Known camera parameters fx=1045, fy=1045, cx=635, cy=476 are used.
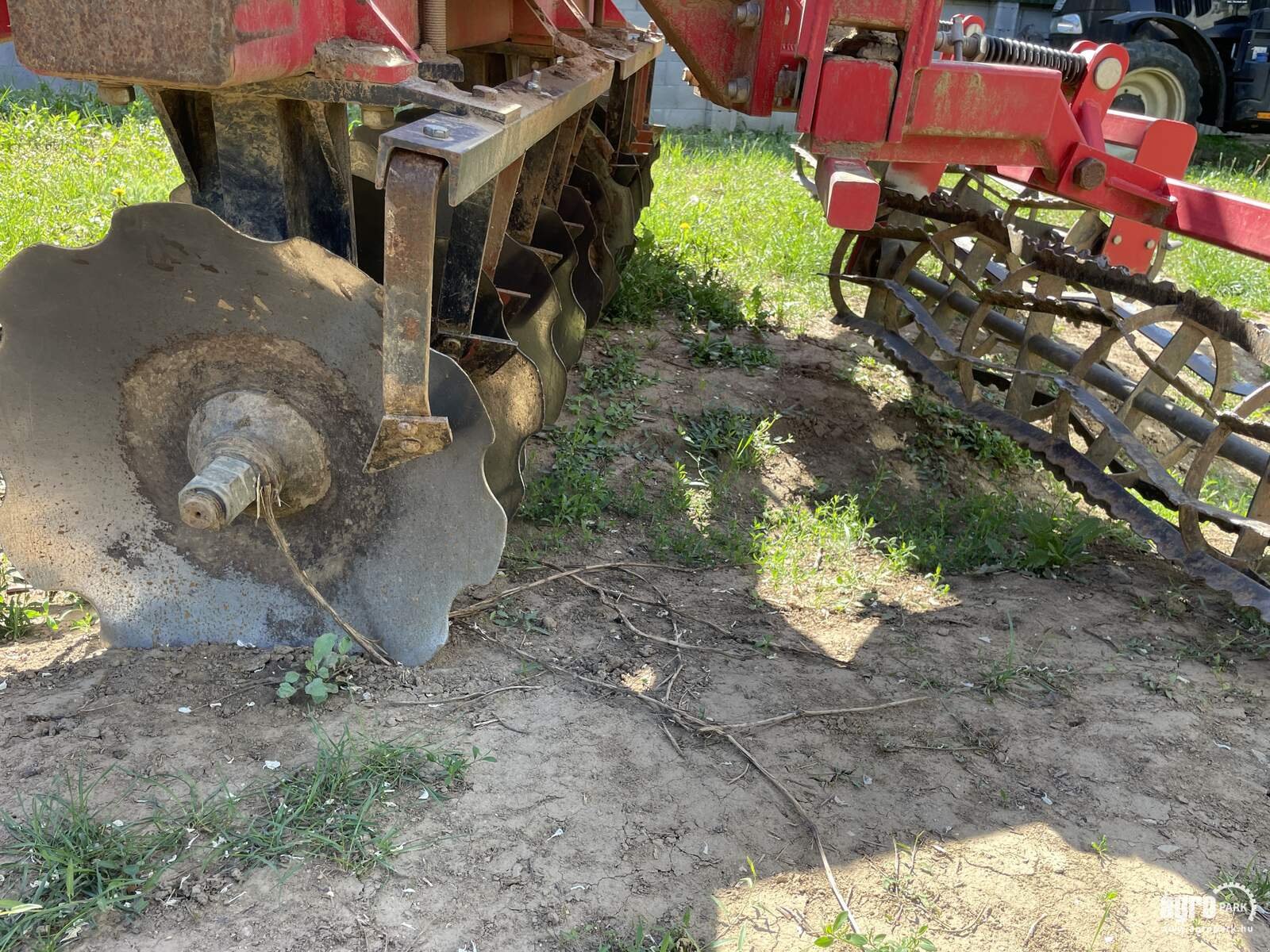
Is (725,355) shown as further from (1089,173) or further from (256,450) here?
(256,450)

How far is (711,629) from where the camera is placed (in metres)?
2.71

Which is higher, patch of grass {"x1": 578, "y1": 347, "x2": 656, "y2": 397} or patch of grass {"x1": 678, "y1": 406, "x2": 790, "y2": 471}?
patch of grass {"x1": 578, "y1": 347, "x2": 656, "y2": 397}

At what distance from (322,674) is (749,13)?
2183 mm

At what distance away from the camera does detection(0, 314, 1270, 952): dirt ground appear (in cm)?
177

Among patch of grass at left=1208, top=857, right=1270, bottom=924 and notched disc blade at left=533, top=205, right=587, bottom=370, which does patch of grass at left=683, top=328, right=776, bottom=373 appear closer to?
notched disc blade at left=533, top=205, right=587, bottom=370

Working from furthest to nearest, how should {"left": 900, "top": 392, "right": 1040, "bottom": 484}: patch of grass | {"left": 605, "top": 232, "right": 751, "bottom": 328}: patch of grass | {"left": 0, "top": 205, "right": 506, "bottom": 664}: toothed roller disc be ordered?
{"left": 605, "top": 232, "right": 751, "bottom": 328}: patch of grass → {"left": 900, "top": 392, "right": 1040, "bottom": 484}: patch of grass → {"left": 0, "top": 205, "right": 506, "bottom": 664}: toothed roller disc

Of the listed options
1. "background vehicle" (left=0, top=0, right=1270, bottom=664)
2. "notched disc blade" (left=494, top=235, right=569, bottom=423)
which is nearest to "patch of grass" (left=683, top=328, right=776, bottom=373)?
"background vehicle" (left=0, top=0, right=1270, bottom=664)

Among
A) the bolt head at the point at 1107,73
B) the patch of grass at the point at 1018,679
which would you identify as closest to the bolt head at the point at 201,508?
the patch of grass at the point at 1018,679

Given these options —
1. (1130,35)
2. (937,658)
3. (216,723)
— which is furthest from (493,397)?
(1130,35)

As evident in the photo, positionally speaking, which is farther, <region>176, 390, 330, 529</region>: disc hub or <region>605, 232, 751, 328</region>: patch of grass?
<region>605, 232, 751, 328</region>: patch of grass

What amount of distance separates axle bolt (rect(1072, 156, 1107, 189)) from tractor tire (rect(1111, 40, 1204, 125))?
741cm

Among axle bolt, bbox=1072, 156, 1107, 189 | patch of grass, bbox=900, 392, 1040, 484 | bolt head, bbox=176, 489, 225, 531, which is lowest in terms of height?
patch of grass, bbox=900, 392, 1040, 484

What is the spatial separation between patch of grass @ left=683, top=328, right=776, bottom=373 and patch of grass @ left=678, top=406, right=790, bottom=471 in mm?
539

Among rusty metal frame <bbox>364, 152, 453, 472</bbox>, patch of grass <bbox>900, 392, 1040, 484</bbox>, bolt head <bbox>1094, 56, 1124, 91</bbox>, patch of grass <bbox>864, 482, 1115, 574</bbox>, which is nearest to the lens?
rusty metal frame <bbox>364, 152, 453, 472</bbox>
